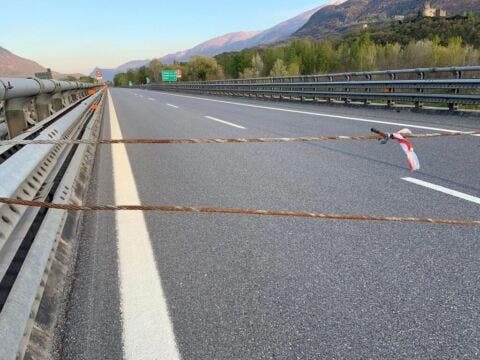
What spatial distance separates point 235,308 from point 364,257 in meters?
1.01

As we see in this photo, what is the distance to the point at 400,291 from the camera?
7.04 feet

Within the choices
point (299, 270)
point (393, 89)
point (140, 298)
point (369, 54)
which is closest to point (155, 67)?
point (369, 54)

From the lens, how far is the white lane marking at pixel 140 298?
172 cm

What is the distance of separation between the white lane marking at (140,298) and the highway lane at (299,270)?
40mm

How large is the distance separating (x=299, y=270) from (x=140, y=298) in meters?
0.97

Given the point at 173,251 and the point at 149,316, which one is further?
the point at 173,251

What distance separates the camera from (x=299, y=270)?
7.90 feet

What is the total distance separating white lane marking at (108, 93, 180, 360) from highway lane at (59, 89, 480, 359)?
40mm

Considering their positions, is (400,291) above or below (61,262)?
below

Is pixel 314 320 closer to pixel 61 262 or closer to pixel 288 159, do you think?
pixel 61 262

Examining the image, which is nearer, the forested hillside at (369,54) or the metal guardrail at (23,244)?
the metal guardrail at (23,244)

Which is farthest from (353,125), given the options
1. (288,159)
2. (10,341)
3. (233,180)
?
(10,341)

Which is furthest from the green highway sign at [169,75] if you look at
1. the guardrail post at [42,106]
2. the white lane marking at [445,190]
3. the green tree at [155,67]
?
the green tree at [155,67]

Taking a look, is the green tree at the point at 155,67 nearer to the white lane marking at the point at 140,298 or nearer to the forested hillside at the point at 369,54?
the forested hillside at the point at 369,54
